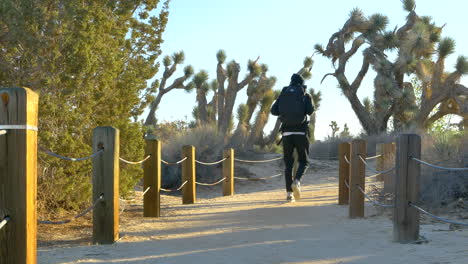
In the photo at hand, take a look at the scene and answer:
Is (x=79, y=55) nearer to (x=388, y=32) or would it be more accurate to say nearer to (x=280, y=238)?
(x=280, y=238)

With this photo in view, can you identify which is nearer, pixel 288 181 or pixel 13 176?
pixel 13 176

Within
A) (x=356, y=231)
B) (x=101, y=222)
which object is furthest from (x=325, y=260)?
(x=101, y=222)

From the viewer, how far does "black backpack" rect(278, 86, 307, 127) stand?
8.32m

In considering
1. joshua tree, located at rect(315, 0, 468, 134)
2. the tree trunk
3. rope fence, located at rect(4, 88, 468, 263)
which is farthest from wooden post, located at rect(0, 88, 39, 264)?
the tree trunk

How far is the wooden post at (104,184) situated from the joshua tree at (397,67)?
18308 mm

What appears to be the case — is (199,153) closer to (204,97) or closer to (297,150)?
(297,150)

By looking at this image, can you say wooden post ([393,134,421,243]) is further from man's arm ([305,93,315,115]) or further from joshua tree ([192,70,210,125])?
Answer: joshua tree ([192,70,210,125])

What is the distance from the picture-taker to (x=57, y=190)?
6.80 metres

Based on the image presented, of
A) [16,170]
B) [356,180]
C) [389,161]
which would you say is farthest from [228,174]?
[16,170]

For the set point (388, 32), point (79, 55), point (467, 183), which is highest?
point (388, 32)

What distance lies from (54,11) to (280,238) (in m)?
3.84

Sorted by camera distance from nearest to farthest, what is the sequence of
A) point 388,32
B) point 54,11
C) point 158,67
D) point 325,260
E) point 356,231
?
1. point 325,260
2. point 356,231
3. point 54,11
4. point 158,67
5. point 388,32

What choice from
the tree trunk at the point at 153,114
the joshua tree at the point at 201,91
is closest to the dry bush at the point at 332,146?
the joshua tree at the point at 201,91

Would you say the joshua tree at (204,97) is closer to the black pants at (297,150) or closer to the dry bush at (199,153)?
the dry bush at (199,153)
